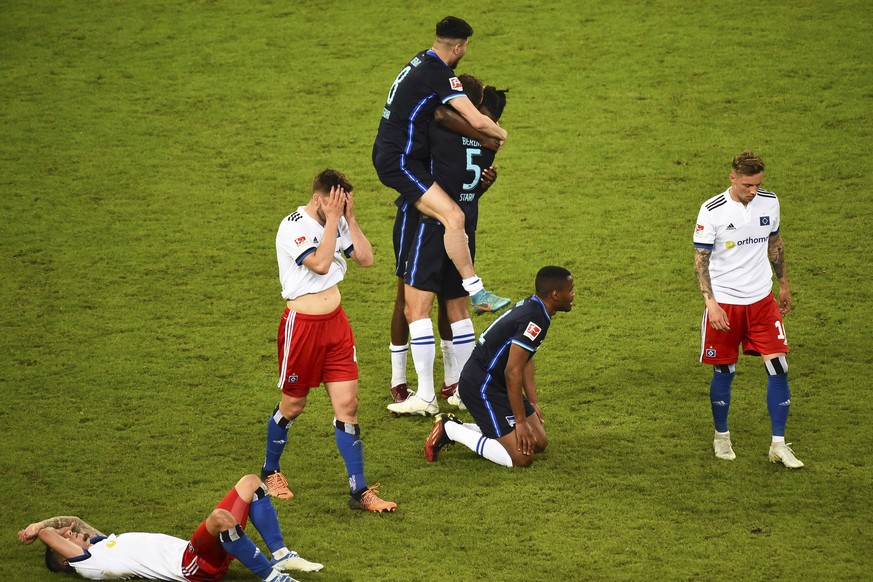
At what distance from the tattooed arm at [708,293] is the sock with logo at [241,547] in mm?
3134

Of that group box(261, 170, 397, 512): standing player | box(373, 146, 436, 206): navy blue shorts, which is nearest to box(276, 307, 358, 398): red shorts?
box(261, 170, 397, 512): standing player

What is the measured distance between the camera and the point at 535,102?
13117 mm

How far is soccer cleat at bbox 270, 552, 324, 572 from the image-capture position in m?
5.77

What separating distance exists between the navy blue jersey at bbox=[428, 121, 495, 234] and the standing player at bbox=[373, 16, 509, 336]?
0.22ft

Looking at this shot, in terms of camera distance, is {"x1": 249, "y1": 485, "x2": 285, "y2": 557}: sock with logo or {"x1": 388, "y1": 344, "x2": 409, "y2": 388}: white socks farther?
{"x1": 388, "y1": 344, "x2": 409, "y2": 388}: white socks

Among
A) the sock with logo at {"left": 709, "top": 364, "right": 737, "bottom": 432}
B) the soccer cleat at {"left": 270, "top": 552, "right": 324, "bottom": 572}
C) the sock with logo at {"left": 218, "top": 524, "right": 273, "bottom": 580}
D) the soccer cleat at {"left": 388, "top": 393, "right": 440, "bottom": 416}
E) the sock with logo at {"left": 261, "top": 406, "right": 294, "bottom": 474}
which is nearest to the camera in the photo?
the sock with logo at {"left": 218, "top": 524, "right": 273, "bottom": 580}

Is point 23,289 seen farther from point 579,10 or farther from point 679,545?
point 579,10

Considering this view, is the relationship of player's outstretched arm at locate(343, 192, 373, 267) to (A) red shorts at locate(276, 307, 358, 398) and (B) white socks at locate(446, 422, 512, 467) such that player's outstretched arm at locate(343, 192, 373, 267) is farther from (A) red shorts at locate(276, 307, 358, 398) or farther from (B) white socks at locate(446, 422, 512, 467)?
(B) white socks at locate(446, 422, 512, 467)

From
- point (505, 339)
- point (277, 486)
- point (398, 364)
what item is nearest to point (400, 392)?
point (398, 364)

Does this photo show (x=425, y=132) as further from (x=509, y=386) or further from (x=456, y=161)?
(x=509, y=386)

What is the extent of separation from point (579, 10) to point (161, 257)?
7.37m

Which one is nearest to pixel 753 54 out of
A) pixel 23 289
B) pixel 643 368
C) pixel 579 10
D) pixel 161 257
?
pixel 579 10

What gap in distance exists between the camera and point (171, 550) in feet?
18.8

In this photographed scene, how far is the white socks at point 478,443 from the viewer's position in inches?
276
